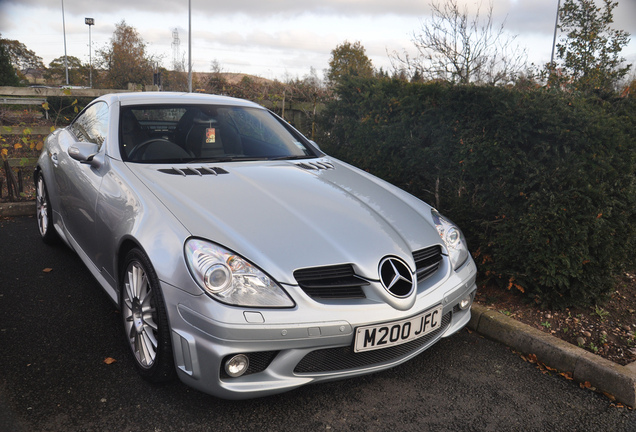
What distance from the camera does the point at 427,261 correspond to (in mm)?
2627

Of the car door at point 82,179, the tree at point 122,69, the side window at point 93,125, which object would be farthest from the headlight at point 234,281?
the tree at point 122,69

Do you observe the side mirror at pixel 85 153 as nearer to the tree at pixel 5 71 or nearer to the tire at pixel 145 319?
the tire at pixel 145 319

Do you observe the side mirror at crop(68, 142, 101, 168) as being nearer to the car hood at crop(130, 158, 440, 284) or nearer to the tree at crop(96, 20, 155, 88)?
the car hood at crop(130, 158, 440, 284)

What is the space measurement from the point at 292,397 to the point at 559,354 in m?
1.58

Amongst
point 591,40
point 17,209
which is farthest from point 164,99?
point 591,40

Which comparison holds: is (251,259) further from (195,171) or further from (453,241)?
(453,241)

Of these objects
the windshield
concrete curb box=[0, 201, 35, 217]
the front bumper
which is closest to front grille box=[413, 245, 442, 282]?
the front bumper

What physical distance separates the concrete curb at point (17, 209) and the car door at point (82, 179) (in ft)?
6.70

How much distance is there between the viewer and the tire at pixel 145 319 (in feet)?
7.41

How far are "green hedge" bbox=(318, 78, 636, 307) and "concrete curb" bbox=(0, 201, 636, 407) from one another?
1.34 feet

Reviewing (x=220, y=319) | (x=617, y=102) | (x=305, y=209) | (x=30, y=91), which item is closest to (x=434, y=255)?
(x=305, y=209)

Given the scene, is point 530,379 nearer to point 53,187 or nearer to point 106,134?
point 106,134

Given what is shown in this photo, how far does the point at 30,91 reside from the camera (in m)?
7.35

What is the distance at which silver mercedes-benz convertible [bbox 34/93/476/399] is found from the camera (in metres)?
2.10
